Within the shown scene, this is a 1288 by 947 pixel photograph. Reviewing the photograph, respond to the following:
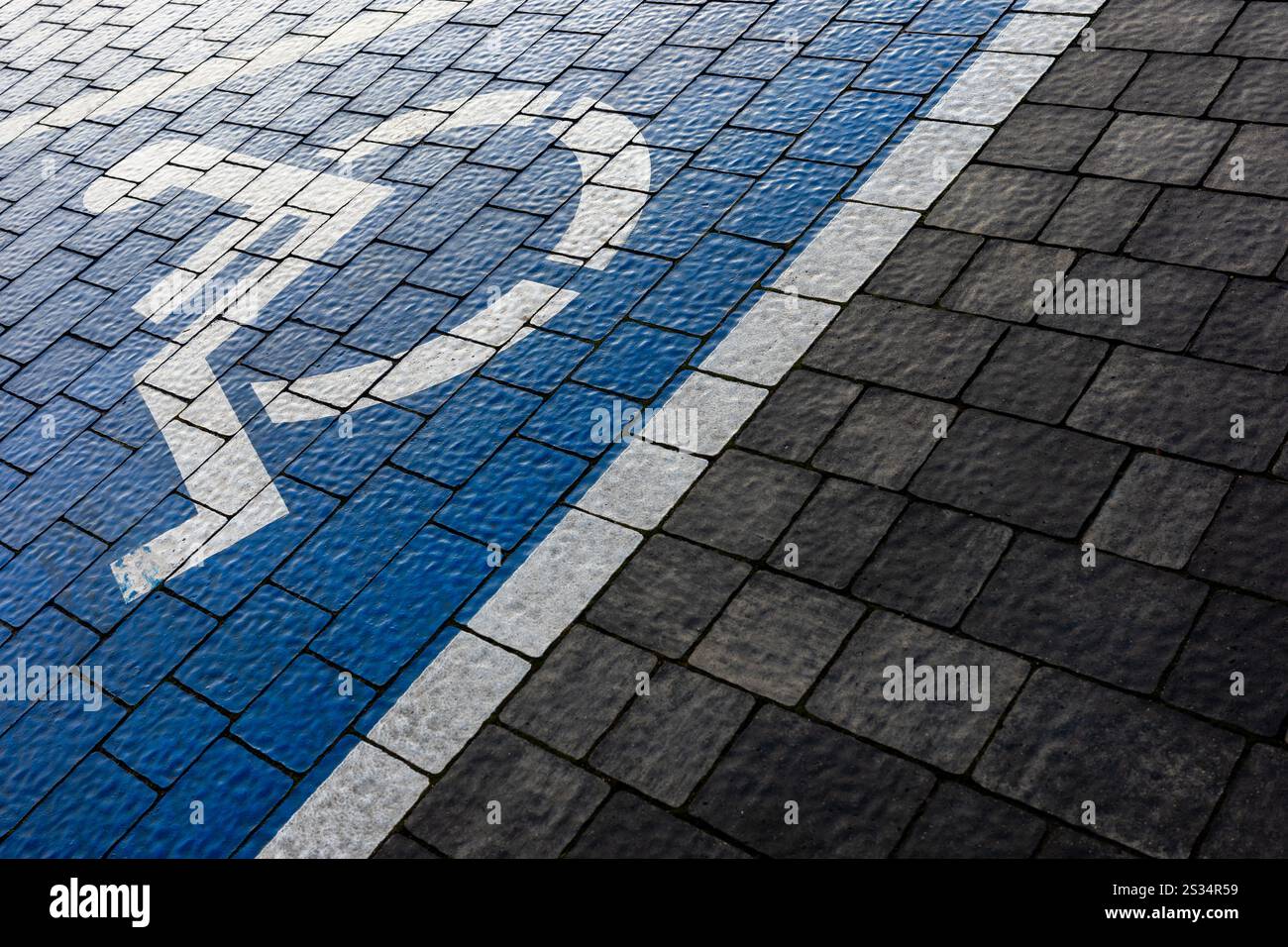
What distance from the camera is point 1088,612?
389cm

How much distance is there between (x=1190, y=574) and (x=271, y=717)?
137 inches

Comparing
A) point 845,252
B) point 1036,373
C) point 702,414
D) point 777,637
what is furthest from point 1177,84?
point 777,637

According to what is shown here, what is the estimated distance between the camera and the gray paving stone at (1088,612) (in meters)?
3.74

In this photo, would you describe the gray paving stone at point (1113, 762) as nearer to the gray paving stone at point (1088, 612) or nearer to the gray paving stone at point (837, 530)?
the gray paving stone at point (1088, 612)

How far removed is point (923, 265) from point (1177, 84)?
1.89 metres

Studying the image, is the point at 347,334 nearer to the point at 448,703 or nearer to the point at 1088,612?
the point at 448,703

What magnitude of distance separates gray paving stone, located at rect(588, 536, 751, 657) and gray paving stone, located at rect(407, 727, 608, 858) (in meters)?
0.59

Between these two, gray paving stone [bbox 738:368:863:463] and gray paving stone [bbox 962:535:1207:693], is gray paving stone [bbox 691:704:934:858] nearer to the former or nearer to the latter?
gray paving stone [bbox 962:535:1207:693]

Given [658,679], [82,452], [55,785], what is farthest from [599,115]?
[55,785]

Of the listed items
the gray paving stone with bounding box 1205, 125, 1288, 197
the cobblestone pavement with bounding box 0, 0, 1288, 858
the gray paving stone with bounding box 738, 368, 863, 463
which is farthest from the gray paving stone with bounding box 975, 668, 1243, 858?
the gray paving stone with bounding box 1205, 125, 1288, 197

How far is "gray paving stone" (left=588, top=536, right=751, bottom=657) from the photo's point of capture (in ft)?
14.0

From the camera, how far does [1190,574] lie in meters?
3.90

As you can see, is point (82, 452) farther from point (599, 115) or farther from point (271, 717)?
point (599, 115)

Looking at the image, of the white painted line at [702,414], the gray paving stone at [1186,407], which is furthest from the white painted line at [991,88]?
the white painted line at [702,414]
